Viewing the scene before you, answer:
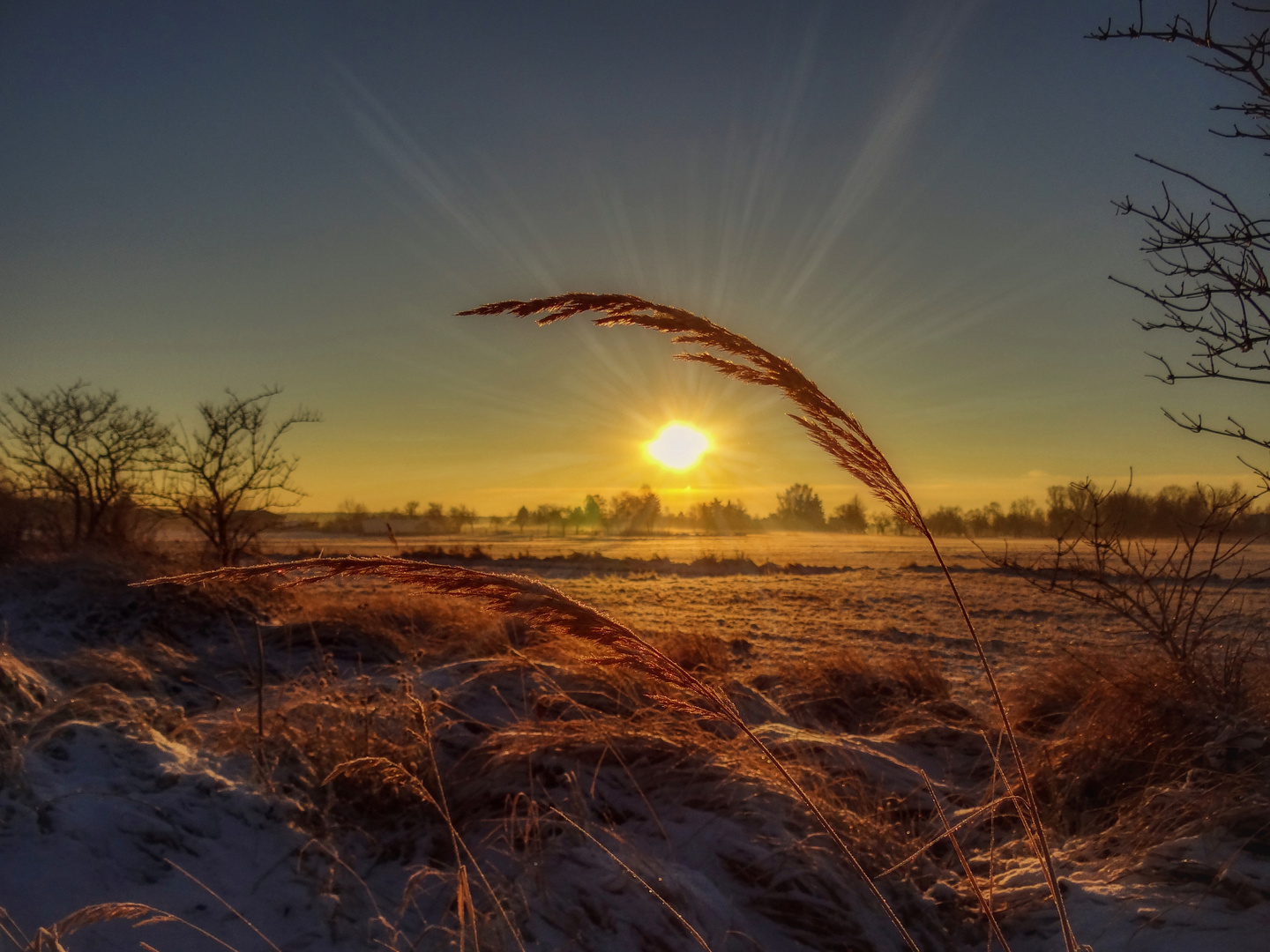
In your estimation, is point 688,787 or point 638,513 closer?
point 688,787

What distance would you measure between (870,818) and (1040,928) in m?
0.79

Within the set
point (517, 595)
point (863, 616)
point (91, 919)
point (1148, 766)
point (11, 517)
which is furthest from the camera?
point (863, 616)

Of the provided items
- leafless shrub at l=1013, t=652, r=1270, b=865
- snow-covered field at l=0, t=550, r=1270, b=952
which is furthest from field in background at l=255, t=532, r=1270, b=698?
snow-covered field at l=0, t=550, r=1270, b=952

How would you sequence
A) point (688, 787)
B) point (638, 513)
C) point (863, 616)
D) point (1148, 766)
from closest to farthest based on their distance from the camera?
point (688, 787)
point (1148, 766)
point (863, 616)
point (638, 513)

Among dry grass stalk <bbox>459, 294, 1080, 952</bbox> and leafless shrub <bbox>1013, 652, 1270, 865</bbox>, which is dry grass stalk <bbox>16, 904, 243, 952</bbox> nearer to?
dry grass stalk <bbox>459, 294, 1080, 952</bbox>

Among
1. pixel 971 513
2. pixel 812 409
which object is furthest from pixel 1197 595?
pixel 971 513

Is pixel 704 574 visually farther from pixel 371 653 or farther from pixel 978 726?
pixel 978 726

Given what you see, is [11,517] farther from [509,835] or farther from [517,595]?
[517,595]

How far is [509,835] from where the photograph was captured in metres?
2.85

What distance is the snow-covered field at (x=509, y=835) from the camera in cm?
218

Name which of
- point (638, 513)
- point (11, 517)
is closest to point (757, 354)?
point (11, 517)

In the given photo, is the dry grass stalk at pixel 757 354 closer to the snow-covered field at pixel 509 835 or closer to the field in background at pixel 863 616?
the snow-covered field at pixel 509 835

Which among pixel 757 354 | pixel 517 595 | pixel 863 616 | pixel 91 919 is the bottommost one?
pixel 863 616

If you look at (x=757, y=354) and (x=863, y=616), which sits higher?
(x=757, y=354)
